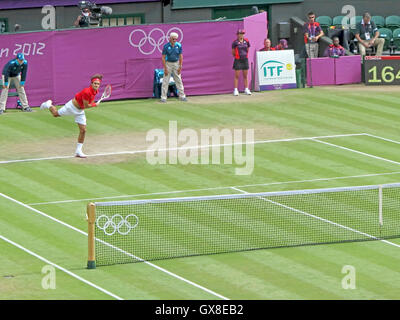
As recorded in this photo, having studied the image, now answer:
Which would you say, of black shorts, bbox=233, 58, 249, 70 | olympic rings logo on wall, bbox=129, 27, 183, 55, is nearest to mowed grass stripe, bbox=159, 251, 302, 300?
olympic rings logo on wall, bbox=129, 27, 183, 55

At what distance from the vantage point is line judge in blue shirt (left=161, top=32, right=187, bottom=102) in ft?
130

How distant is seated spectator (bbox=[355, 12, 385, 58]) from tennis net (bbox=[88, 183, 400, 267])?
735 inches

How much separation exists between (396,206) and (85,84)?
1567cm

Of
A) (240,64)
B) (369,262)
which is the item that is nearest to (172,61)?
(240,64)

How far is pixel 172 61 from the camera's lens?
39.8m

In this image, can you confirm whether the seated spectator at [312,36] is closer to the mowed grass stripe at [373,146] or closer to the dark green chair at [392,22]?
the dark green chair at [392,22]

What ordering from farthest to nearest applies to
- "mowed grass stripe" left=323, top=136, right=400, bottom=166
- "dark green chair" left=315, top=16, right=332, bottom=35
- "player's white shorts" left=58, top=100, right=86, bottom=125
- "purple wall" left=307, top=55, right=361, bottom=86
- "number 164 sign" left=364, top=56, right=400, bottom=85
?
"dark green chair" left=315, top=16, right=332, bottom=35 < "purple wall" left=307, top=55, right=361, bottom=86 < "number 164 sign" left=364, top=56, right=400, bottom=85 < "mowed grass stripe" left=323, top=136, right=400, bottom=166 < "player's white shorts" left=58, top=100, right=86, bottom=125

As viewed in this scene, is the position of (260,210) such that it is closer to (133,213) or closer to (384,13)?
(133,213)

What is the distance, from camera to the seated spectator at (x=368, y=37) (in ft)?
151

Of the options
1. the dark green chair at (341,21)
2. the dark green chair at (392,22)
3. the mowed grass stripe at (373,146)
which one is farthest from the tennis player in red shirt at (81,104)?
the dark green chair at (392,22)

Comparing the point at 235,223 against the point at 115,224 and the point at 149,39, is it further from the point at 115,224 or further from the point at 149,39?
the point at 149,39

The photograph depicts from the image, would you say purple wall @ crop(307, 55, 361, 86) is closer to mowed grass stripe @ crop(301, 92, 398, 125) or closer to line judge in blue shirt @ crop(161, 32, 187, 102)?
mowed grass stripe @ crop(301, 92, 398, 125)

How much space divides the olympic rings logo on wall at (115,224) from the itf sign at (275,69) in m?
18.5

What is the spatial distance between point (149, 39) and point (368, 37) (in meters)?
10.5
